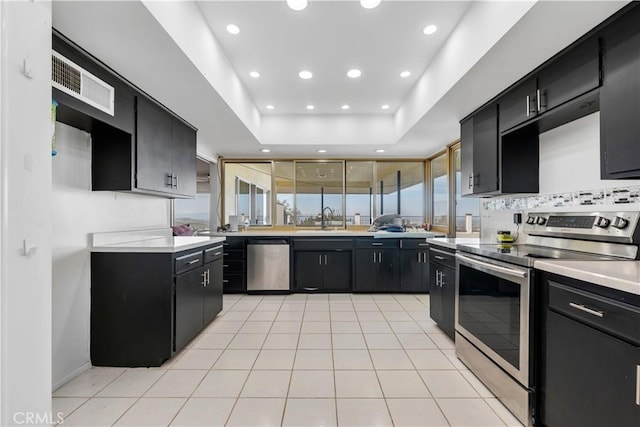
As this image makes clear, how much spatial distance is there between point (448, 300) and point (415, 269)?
65.6 inches

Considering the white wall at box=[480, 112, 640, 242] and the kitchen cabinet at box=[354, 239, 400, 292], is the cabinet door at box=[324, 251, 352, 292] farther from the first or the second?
the white wall at box=[480, 112, 640, 242]

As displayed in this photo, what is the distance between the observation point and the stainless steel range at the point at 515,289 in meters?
1.67

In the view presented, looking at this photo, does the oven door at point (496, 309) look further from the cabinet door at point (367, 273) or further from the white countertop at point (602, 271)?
the cabinet door at point (367, 273)

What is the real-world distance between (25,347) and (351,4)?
2.62m

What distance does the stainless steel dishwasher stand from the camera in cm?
453

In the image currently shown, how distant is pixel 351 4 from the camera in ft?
7.02

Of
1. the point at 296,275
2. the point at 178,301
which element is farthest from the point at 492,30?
the point at 296,275

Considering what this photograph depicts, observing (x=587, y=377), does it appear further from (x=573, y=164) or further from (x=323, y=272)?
(x=323, y=272)

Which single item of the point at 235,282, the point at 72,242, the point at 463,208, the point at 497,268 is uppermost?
the point at 463,208

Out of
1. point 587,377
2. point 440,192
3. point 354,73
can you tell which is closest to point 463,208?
point 440,192

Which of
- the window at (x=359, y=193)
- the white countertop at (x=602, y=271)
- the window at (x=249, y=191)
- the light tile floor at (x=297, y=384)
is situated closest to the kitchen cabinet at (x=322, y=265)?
the window at (x=359, y=193)

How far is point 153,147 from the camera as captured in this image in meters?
2.79

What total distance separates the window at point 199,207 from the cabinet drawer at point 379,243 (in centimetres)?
256

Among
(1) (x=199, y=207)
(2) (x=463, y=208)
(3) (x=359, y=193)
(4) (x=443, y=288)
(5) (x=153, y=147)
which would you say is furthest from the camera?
(3) (x=359, y=193)
